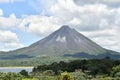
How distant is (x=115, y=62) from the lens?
115 meters

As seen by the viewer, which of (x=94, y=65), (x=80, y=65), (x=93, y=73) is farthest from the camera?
(x=80, y=65)

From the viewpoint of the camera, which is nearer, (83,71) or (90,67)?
(90,67)

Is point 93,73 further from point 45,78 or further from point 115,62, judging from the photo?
point 45,78

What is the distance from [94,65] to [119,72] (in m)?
19.9

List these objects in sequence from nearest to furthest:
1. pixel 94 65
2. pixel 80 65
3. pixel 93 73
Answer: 1. pixel 93 73
2. pixel 94 65
3. pixel 80 65

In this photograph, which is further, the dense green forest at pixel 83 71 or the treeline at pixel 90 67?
the treeline at pixel 90 67

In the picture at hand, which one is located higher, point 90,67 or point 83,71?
point 90,67

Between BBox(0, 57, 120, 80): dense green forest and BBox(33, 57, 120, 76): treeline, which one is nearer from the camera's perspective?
BBox(0, 57, 120, 80): dense green forest

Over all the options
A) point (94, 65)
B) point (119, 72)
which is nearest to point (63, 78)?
point (119, 72)

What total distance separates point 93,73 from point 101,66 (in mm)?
4429

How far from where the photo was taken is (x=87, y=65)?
112 meters

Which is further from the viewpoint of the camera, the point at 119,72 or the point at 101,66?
the point at 101,66

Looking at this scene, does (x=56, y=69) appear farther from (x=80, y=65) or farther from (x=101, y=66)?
(x=101, y=66)

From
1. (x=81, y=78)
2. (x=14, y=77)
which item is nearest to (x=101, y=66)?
(x=81, y=78)
